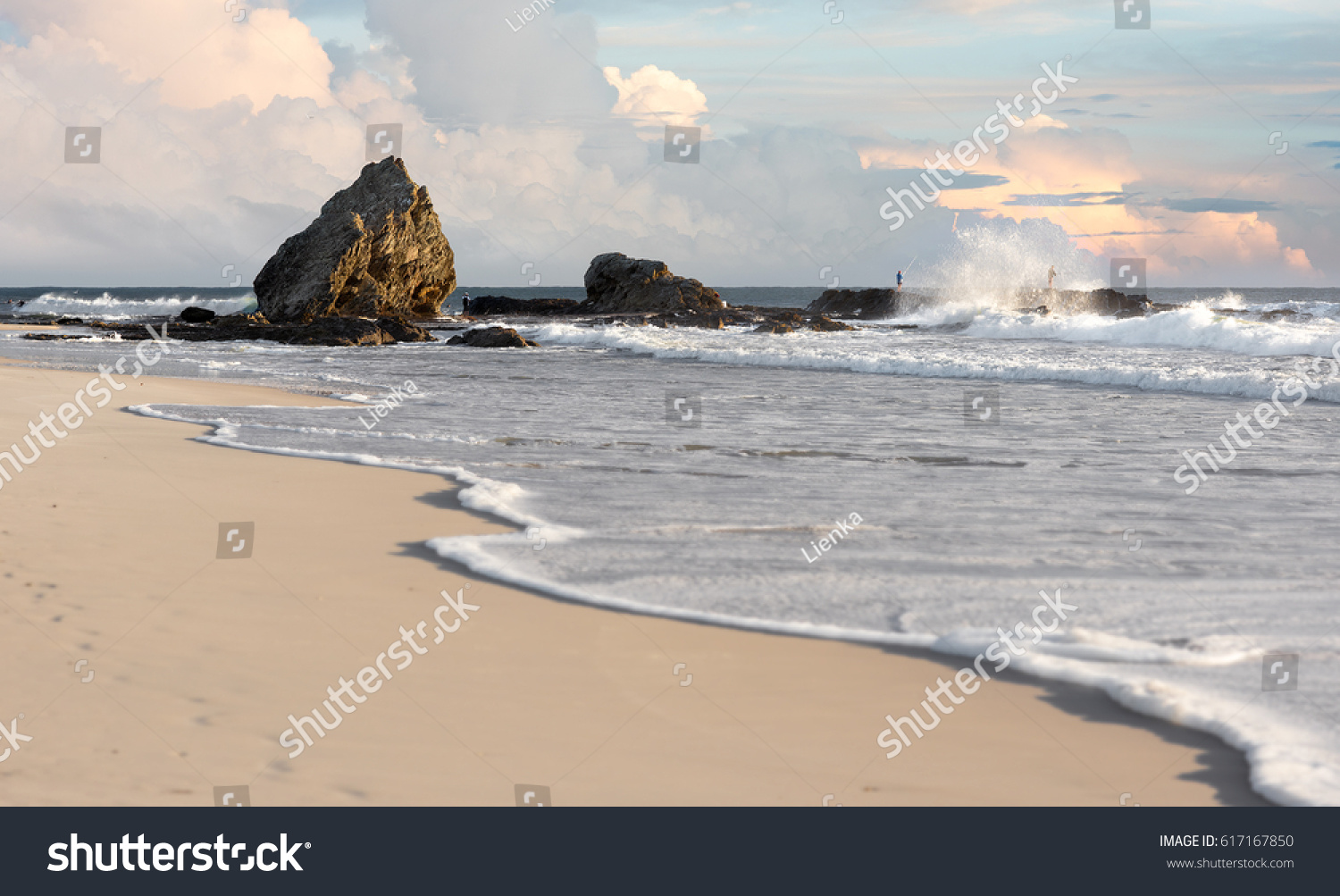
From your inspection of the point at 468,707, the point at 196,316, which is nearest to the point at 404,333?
the point at 196,316

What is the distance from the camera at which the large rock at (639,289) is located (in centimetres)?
5328

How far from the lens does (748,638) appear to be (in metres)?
4.32

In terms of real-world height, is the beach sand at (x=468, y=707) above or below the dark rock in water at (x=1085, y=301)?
below

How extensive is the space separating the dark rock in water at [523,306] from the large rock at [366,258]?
6215 mm

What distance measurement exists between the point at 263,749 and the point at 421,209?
50502 millimetres

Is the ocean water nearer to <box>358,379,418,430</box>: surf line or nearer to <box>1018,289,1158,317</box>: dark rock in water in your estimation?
<box>358,379,418,430</box>: surf line

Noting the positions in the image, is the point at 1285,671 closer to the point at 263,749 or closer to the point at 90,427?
the point at 263,749

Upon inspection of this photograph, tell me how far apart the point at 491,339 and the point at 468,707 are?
27499 millimetres

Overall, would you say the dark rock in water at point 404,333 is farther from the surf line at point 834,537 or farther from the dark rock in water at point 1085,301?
the dark rock in water at point 1085,301

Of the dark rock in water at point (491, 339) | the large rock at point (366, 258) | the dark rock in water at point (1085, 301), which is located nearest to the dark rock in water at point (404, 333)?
the dark rock in water at point (491, 339)

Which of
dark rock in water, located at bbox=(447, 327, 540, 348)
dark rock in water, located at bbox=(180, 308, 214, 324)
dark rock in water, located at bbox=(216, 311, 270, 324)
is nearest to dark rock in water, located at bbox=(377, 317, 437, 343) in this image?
dark rock in water, located at bbox=(447, 327, 540, 348)

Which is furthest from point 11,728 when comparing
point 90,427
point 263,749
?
point 90,427

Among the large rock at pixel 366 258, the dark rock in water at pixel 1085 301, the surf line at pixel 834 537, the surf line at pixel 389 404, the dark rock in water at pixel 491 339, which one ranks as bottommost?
the surf line at pixel 834 537

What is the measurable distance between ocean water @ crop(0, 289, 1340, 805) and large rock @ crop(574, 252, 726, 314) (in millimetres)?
35823
